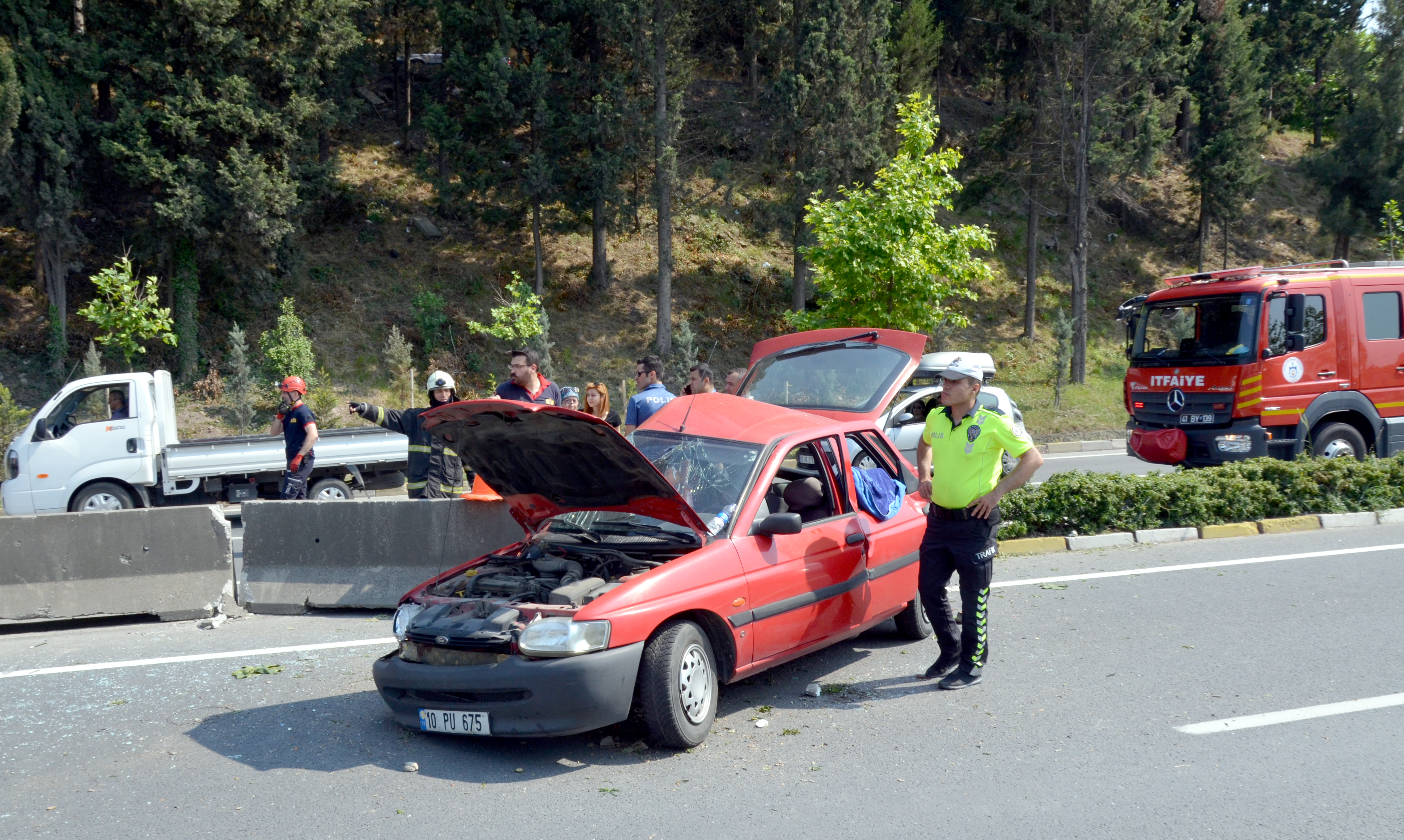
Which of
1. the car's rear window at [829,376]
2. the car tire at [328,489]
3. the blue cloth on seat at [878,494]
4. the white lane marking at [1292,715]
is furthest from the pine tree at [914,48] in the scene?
the white lane marking at [1292,715]

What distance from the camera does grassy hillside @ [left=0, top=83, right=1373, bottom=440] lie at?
25.4 metres

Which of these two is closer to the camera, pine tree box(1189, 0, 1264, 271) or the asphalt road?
the asphalt road

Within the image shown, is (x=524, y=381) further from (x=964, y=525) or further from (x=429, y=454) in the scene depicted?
(x=964, y=525)

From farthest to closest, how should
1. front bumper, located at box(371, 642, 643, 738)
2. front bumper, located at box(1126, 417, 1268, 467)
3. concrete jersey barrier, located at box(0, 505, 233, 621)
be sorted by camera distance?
front bumper, located at box(1126, 417, 1268, 467), concrete jersey barrier, located at box(0, 505, 233, 621), front bumper, located at box(371, 642, 643, 738)

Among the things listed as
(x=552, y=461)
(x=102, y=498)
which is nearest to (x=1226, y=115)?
(x=102, y=498)

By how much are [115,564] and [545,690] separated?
5.02 metres

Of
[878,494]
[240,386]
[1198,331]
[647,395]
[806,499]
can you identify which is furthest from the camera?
[240,386]

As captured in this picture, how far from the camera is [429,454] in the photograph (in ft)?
29.7

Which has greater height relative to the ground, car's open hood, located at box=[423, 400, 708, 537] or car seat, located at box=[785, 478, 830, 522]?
car's open hood, located at box=[423, 400, 708, 537]

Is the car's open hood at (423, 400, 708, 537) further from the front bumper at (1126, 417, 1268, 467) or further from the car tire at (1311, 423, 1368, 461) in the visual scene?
the car tire at (1311, 423, 1368, 461)

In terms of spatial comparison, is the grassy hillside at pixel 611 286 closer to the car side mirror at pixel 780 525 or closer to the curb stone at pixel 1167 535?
the curb stone at pixel 1167 535

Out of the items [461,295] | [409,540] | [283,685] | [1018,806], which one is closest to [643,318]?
[461,295]

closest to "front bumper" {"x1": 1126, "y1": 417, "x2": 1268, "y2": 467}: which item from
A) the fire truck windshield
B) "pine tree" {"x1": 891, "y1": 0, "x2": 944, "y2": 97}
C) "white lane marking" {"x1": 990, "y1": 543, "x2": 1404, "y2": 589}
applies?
the fire truck windshield

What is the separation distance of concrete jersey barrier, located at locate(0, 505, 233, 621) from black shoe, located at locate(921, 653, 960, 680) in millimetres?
5554
